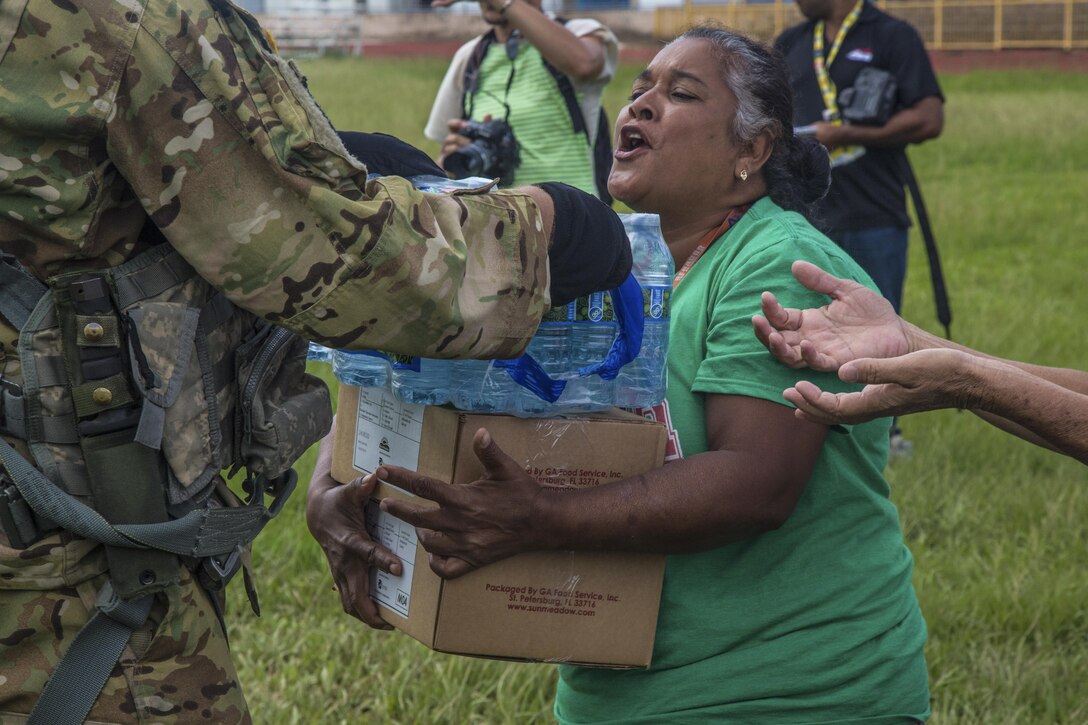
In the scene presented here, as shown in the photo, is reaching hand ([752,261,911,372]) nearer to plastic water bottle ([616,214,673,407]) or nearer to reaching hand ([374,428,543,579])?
plastic water bottle ([616,214,673,407])

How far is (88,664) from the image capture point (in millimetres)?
1804

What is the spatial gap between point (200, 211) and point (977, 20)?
35433mm

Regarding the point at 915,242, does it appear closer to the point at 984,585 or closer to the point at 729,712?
the point at 984,585

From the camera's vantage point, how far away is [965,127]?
18438mm

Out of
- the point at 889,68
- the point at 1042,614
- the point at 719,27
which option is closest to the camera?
the point at 719,27

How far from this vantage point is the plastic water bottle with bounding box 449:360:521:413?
7.11ft

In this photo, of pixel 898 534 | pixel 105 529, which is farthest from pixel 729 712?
pixel 105 529

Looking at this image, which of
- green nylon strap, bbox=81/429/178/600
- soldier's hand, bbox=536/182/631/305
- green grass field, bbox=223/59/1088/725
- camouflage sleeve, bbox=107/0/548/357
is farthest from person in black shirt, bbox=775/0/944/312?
green nylon strap, bbox=81/429/178/600

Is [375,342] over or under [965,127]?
over

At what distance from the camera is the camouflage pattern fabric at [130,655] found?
1.80m

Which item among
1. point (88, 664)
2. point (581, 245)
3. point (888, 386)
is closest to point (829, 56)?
point (888, 386)

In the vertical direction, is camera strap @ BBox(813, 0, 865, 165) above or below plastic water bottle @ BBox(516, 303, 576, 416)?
below

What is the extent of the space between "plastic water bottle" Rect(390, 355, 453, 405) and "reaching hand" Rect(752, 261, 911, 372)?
0.53 meters

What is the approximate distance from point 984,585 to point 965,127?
1568 centimetres
